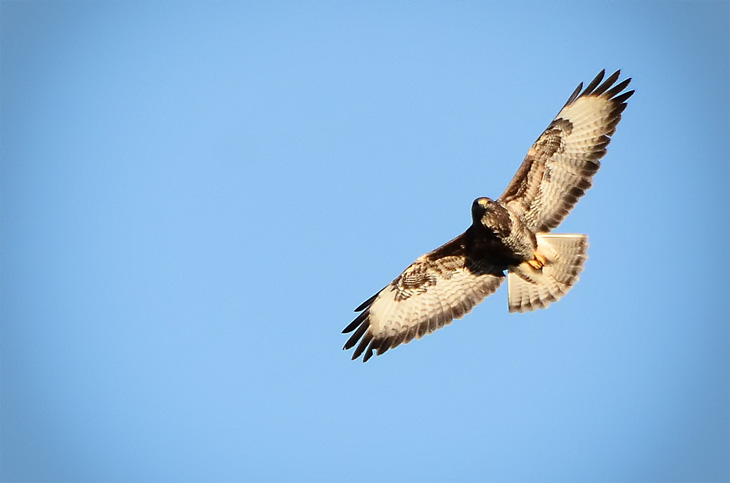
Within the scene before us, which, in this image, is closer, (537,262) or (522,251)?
(522,251)

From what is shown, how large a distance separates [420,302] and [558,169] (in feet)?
6.98

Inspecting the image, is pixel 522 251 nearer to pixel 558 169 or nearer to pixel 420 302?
pixel 558 169

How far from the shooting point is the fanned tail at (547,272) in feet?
30.2

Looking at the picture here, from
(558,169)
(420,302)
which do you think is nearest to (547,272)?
(558,169)

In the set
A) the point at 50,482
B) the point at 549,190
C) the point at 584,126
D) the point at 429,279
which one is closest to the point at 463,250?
the point at 429,279

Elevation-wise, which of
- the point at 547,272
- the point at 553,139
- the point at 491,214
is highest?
the point at 553,139

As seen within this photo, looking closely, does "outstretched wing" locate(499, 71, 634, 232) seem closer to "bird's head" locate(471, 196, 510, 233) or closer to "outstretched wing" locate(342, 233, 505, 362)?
"bird's head" locate(471, 196, 510, 233)

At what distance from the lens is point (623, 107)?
9.26 meters

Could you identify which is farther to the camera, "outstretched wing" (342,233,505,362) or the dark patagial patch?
"outstretched wing" (342,233,505,362)

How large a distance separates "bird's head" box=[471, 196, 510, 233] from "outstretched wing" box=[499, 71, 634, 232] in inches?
19.1

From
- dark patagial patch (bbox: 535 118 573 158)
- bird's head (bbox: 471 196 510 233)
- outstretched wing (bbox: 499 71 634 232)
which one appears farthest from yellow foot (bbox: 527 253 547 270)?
dark patagial patch (bbox: 535 118 573 158)

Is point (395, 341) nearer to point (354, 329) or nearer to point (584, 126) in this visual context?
point (354, 329)

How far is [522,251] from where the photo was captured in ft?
29.5

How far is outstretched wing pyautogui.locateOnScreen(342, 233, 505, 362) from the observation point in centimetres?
943
